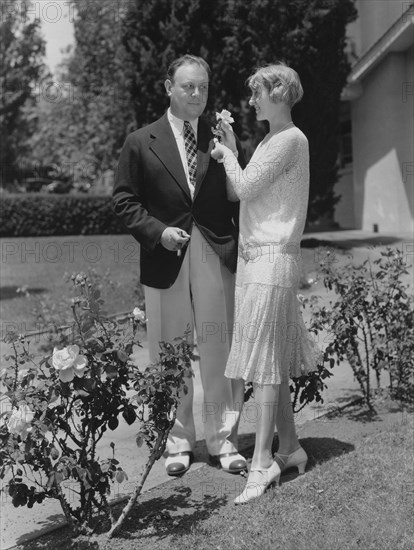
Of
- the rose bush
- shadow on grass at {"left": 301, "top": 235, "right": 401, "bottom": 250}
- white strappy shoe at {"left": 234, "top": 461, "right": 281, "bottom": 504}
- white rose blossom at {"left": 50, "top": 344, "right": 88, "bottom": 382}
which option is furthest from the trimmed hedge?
white rose blossom at {"left": 50, "top": 344, "right": 88, "bottom": 382}

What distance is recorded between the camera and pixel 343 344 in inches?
190

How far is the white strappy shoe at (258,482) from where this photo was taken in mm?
3479

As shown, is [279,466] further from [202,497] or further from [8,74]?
[8,74]

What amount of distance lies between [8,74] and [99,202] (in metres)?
8.24

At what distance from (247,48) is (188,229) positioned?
908cm

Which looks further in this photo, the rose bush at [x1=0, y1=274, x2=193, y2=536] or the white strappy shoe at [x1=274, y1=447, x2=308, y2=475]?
the white strappy shoe at [x1=274, y1=447, x2=308, y2=475]

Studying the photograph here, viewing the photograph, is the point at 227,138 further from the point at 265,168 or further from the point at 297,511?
the point at 297,511

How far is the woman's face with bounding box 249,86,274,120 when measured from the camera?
3.54m

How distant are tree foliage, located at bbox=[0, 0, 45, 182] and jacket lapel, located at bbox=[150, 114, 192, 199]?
1949 centimetres

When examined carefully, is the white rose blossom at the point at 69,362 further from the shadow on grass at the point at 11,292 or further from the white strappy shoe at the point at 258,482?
the shadow on grass at the point at 11,292

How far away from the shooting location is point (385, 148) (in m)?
15.8

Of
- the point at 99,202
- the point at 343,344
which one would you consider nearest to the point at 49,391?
the point at 343,344

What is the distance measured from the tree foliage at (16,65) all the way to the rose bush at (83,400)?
20.5 metres

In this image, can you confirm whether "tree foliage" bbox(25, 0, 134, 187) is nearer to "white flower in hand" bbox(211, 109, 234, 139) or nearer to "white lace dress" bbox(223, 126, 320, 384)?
"white flower in hand" bbox(211, 109, 234, 139)
